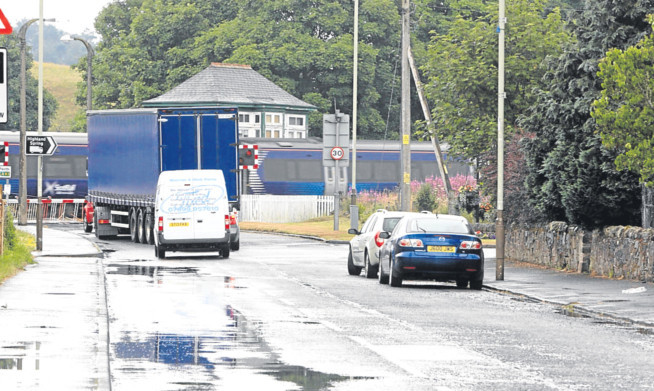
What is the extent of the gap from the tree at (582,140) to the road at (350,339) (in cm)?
495

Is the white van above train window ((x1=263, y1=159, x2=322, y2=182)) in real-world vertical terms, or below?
below

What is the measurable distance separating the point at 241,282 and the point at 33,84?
8550cm

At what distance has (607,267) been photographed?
28344 millimetres

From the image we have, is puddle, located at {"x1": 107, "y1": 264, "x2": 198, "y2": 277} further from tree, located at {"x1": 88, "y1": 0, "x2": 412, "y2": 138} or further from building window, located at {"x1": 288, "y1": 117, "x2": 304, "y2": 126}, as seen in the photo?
tree, located at {"x1": 88, "y1": 0, "x2": 412, "y2": 138}

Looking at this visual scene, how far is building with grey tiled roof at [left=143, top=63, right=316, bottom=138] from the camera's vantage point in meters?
82.3

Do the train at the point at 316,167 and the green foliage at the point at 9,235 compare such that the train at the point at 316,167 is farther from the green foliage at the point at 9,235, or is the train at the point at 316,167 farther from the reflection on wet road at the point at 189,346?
the reflection on wet road at the point at 189,346

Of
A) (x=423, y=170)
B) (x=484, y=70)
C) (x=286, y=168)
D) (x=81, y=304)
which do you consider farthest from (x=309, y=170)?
(x=81, y=304)

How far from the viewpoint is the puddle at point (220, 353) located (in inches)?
482

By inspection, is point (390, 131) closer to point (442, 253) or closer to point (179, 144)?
point (179, 144)

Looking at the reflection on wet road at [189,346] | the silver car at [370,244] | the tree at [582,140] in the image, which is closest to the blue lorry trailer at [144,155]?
the silver car at [370,244]

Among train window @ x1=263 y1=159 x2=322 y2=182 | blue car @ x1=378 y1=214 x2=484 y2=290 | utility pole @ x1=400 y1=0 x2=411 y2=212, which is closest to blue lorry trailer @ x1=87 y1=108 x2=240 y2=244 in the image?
utility pole @ x1=400 y1=0 x2=411 y2=212

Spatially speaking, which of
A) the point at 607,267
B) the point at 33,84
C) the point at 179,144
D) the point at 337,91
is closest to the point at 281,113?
the point at 337,91

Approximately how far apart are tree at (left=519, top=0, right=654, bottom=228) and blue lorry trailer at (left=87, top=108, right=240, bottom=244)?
32.1 feet

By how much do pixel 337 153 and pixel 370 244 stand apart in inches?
851
